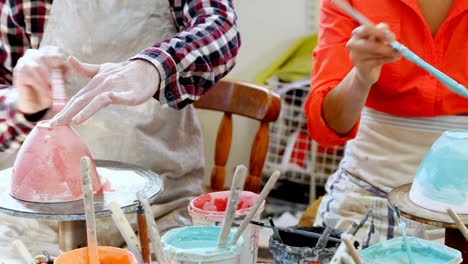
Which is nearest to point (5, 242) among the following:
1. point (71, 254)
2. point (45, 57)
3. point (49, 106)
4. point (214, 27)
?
point (49, 106)

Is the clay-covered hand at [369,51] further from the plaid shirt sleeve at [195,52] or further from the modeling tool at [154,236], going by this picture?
the modeling tool at [154,236]

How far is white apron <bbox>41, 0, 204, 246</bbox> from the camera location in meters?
1.42

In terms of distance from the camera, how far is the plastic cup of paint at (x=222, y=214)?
2.48ft

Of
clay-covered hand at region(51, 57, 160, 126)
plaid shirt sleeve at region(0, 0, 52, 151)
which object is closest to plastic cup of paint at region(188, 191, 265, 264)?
clay-covered hand at region(51, 57, 160, 126)

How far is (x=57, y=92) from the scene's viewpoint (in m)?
0.99

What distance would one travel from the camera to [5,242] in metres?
1.12

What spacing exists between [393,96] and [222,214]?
0.67m

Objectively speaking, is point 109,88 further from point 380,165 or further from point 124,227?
point 380,165

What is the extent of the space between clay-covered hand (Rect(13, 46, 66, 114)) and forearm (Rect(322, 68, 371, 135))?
0.59m

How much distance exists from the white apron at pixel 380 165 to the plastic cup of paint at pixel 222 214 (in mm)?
435

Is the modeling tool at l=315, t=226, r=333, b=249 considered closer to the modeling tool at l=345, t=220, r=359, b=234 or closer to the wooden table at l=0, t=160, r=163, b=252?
the modeling tool at l=345, t=220, r=359, b=234

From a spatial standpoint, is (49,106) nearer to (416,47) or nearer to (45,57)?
(45,57)

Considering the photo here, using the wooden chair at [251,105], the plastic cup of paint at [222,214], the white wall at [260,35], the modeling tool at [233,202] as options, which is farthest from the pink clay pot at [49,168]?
the white wall at [260,35]

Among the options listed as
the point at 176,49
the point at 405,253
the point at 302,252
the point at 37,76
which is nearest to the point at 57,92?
the point at 37,76
